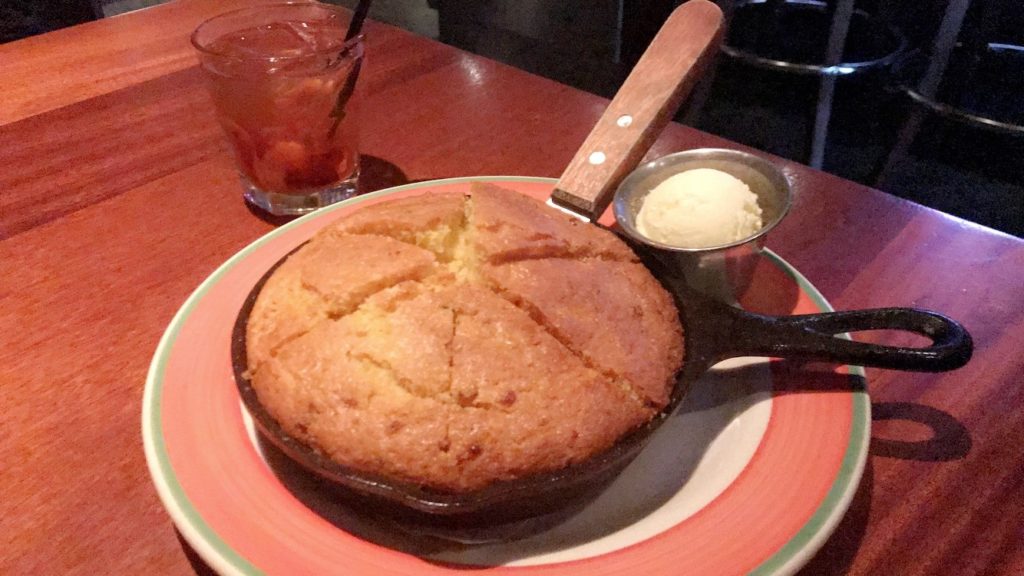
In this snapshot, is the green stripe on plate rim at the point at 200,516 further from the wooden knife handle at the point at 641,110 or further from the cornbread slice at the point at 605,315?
the wooden knife handle at the point at 641,110

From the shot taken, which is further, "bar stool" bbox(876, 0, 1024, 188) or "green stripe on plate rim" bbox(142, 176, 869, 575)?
"bar stool" bbox(876, 0, 1024, 188)

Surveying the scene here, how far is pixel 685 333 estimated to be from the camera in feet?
3.29

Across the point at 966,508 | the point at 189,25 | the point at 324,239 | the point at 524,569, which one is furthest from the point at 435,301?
the point at 189,25

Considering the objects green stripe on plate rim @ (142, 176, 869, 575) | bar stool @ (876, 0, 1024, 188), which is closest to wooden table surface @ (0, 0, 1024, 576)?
green stripe on plate rim @ (142, 176, 869, 575)

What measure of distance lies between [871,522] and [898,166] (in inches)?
114

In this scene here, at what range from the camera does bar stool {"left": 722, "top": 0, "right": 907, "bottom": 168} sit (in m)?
2.65

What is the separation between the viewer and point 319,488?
882 mm

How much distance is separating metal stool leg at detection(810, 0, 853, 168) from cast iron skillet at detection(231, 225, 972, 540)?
6.33ft

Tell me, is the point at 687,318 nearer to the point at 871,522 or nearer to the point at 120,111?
the point at 871,522

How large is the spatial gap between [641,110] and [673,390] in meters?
0.58

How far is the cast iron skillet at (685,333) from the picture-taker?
79 cm

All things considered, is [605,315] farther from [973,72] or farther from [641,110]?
[973,72]

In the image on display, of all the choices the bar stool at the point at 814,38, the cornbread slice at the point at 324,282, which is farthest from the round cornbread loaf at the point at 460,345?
the bar stool at the point at 814,38

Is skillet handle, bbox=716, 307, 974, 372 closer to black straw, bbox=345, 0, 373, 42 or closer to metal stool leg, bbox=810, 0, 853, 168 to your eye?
black straw, bbox=345, 0, 373, 42
